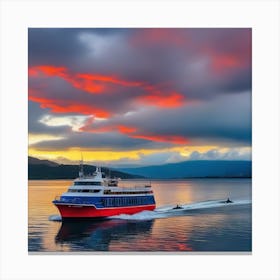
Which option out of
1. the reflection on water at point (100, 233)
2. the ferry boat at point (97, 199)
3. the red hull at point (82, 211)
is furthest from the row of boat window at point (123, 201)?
the reflection on water at point (100, 233)

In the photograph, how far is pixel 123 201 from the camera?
84.4 ft

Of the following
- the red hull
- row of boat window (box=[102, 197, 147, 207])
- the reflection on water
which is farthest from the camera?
row of boat window (box=[102, 197, 147, 207])

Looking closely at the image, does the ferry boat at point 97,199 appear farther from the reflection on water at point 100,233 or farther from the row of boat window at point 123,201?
the reflection on water at point 100,233

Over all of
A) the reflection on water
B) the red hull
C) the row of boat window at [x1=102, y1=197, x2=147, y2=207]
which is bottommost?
the reflection on water

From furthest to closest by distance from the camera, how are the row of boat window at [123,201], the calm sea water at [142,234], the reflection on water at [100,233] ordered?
the row of boat window at [123,201], the reflection on water at [100,233], the calm sea water at [142,234]

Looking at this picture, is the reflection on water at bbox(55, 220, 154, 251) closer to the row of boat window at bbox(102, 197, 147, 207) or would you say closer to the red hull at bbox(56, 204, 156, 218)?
the red hull at bbox(56, 204, 156, 218)

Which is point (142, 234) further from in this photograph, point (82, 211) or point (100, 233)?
point (82, 211)

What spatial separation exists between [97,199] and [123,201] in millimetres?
1949

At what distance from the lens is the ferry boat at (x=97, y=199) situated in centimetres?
2356

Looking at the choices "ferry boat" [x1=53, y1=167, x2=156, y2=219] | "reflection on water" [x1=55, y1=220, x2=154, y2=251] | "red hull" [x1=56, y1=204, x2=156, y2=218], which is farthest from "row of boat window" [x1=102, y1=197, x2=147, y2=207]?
"reflection on water" [x1=55, y1=220, x2=154, y2=251]

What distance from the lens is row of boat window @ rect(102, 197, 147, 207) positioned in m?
24.7

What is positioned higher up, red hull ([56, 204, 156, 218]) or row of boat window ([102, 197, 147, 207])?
row of boat window ([102, 197, 147, 207])

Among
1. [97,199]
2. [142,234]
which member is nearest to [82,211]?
[97,199]

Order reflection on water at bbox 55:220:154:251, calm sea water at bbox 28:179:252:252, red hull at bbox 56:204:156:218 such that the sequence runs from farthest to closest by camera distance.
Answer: red hull at bbox 56:204:156:218 < reflection on water at bbox 55:220:154:251 < calm sea water at bbox 28:179:252:252
